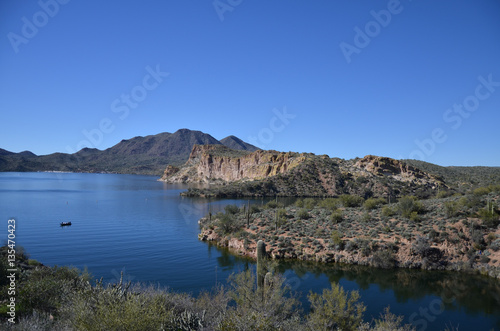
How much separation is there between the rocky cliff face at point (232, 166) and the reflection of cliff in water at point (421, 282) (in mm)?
69182

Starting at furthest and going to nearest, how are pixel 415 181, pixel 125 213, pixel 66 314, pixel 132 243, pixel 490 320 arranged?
1. pixel 415 181
2. pixel 125 213
3. pixel 132 243
4. pixel 490 320
5. pixel 66 314

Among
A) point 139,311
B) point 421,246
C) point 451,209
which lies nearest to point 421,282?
point 421,246

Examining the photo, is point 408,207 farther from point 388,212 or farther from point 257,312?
point 257,312

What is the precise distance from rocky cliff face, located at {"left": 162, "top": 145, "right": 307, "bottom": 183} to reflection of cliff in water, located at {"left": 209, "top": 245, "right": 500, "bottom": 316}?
227 ft

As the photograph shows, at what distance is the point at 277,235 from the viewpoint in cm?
2986

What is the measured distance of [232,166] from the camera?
4806 inches

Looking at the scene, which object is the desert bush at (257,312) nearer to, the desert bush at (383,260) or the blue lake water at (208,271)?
the blue lake water at (208,271)

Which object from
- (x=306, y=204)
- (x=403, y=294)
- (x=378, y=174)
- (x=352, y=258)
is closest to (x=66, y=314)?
(x=403, y=294)

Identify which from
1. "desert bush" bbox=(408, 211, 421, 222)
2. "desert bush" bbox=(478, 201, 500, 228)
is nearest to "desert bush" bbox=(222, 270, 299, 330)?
"desert bush" bbox=(408, 211, 421, 222)

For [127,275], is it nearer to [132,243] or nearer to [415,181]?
[132,243]

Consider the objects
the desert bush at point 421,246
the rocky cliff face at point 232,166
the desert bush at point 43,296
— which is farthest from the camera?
the rocky cliff face at point 232,166

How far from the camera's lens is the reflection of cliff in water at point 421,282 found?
18.0 metres

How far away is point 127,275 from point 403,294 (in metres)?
18.5

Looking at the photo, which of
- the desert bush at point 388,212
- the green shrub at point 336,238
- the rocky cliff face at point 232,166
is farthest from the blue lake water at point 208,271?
the rocky cliff face at point 232,166
